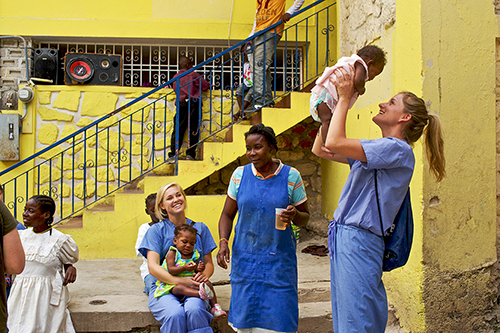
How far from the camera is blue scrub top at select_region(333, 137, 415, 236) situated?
74.3 inches

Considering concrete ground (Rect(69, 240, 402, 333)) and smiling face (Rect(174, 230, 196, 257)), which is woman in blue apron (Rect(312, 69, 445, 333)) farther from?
concrete ground (Rect(69, 240, 402, 333))

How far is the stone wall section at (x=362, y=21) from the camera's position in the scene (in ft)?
12.9

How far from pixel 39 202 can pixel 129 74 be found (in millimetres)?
4005

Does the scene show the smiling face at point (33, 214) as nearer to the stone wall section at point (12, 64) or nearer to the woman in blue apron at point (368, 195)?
the woman in blue apron at point (368, 195)

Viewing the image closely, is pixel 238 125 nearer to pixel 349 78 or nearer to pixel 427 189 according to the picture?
pixel 427 189

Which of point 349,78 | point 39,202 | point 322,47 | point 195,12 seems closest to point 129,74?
point 195,12

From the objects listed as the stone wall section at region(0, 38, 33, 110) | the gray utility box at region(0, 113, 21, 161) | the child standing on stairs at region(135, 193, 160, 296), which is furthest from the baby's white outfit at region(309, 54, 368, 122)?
the stone wall section at region(0, 38, 33, 110)

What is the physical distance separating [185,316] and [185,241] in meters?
0.48

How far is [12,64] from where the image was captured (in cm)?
646

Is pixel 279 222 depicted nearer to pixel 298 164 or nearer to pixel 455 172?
pixel 455 172

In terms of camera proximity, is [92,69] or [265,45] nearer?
[265,45]

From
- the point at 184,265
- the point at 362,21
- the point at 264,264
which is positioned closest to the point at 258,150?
the point at 264,264

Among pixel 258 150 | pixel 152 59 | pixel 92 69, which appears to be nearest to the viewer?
pixel 258 150

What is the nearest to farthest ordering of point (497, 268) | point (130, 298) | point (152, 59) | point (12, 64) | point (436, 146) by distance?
point (436, 146) < point (497, 268) < point (130, 298) < point (12, 64) < point (152, 59)
